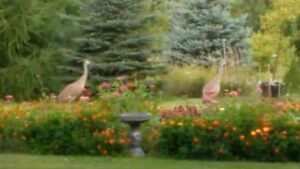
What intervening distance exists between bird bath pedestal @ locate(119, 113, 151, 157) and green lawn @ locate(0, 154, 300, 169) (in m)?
0.27

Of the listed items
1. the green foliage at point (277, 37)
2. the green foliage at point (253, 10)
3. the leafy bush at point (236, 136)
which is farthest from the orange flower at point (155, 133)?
the green foliage at point (253, 10)

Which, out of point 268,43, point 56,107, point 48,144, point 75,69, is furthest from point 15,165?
point 268,43

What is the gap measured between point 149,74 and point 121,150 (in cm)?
1167

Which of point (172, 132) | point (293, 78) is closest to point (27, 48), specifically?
point (293, 78)

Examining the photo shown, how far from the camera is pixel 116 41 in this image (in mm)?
22391

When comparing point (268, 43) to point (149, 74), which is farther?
point (268, 43)

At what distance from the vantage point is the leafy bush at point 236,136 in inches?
393

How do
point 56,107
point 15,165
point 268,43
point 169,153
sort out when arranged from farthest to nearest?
point 268,43 → point 56,107 → point 169,153 → point 15,165

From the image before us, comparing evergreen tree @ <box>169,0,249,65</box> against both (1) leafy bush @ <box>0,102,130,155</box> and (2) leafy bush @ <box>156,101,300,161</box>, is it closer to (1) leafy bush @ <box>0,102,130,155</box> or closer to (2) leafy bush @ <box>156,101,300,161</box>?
(1) leafy bush @ <box>0,102,130,155</box>

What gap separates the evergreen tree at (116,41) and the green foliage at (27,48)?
0.85 meters

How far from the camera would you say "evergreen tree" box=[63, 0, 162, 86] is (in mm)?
21969

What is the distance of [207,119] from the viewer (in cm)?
1020

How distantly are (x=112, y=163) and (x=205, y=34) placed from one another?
53.4 feet

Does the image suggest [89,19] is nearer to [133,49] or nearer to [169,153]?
[133,49]
